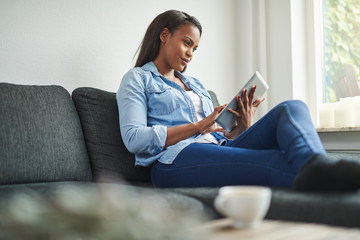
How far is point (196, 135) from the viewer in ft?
5.27

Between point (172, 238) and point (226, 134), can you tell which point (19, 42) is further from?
point (172, 238)

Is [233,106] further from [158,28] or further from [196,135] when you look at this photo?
[158,28]

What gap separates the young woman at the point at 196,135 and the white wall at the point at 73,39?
272 millimetres

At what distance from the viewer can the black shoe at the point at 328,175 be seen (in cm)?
85

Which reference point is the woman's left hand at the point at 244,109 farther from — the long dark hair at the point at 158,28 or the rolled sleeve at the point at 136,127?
the long dark hair at the point at 158,28

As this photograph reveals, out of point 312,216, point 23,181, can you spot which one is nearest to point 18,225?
point 312,216

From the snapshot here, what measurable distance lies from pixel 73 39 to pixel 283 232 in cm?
155

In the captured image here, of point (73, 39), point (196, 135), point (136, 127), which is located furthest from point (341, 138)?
point (73, 39)

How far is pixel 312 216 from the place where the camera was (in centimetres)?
84

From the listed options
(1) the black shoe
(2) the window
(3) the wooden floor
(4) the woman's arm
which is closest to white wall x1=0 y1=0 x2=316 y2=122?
(2) the window

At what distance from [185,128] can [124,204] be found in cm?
104

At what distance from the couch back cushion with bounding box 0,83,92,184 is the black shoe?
837 mm

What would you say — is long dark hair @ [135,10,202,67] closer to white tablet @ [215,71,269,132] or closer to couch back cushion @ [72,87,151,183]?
couch back cushion @ [72,87,151,183]

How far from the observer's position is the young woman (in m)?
1.02
